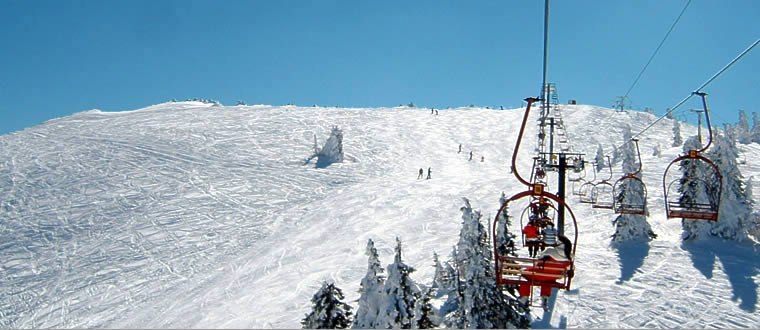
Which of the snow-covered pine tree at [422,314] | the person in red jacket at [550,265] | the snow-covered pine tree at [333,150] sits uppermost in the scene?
the snow-covered pine tree at [333,150]

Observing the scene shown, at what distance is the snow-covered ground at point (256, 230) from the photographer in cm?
2322

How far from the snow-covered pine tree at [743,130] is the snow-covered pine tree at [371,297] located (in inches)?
2754

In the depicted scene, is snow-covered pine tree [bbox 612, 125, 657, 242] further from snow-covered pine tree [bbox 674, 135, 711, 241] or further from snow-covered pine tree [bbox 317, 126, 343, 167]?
snow-covered pine tree [bbox 317, 126, 343, 167]

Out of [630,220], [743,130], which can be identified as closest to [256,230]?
[630,220]

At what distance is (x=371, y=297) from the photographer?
14180mm

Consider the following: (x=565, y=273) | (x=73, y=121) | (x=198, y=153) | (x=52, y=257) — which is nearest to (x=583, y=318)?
(x=565, y=273)

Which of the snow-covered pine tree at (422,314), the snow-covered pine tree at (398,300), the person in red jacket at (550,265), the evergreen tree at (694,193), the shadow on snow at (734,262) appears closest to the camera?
the person in red jacket at (550,265)

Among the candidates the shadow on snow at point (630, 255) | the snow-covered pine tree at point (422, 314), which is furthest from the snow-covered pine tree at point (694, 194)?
the snow-covered pine tree at point (422, 314)

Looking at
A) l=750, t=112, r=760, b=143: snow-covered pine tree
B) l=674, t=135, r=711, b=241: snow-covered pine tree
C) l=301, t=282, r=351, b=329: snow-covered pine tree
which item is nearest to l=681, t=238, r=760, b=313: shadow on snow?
l=674, t=135, r=711, b=241: snow-covered pine tree

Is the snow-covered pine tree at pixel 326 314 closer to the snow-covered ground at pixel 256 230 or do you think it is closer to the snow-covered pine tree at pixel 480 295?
the snow-covered pine tree at pixel 480 295

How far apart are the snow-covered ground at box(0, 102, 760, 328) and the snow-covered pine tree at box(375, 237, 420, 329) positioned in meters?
7.71

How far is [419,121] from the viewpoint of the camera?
77125 mm

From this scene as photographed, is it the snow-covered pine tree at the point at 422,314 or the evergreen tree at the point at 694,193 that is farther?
the evergreen tree at the point at 694,193

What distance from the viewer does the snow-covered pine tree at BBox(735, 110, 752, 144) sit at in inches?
2633
